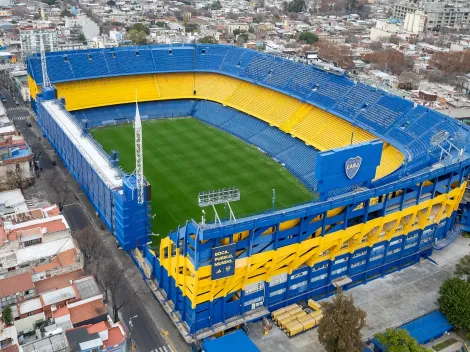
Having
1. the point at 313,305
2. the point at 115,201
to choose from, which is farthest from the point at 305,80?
the point at 313,305

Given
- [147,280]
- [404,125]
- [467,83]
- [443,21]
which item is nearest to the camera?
[147,280]

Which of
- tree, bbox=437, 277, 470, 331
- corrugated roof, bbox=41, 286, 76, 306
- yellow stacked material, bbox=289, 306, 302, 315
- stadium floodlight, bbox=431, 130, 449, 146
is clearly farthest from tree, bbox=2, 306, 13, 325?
stadium floodlight, bbox=431, 130, 449, 146

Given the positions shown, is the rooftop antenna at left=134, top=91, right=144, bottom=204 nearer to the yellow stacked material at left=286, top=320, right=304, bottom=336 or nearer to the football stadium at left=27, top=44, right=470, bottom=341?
the football stadium at left=27, top=44, right=470, bottom=341

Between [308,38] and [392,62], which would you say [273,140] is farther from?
[308,38]

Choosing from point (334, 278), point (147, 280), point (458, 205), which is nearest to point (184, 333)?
point (147, 280)

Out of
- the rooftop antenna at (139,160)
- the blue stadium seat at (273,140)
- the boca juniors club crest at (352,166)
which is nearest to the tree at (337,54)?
the blue stadium seat at (273,140)

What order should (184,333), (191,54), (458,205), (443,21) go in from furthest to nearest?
(443,21)
(191,54)
(458,205)
(184,333)

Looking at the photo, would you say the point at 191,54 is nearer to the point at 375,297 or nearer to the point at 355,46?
the point at 375,297

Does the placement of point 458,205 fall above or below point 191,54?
below
